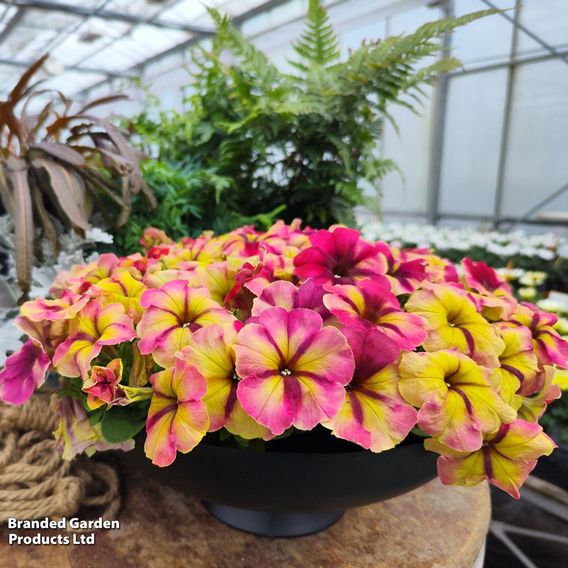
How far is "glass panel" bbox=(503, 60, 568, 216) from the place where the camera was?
223 inches

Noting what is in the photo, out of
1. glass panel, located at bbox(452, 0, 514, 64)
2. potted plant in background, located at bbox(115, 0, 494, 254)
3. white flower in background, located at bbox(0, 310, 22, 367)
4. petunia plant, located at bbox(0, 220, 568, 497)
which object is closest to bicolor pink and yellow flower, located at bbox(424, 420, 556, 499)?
petunia plant, located at bbox(0, 220, 568, 497)

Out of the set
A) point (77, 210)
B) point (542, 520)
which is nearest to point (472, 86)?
point (542, 520)

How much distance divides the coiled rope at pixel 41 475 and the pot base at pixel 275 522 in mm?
156

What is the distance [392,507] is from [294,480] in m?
0.27

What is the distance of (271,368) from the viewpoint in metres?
0.42

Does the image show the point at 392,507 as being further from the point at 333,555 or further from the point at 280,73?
the point at 280,73

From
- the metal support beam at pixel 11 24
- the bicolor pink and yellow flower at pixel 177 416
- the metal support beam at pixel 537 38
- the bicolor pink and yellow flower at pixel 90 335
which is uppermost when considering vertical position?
the metal support beam at pixel 11 24

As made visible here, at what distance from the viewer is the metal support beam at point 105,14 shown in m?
7.77

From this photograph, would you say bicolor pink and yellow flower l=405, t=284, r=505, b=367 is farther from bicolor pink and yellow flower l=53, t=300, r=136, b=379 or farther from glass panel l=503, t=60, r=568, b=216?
glass panel l=503, t=60, r=568, b=216

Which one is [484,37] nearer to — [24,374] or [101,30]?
[24,374]

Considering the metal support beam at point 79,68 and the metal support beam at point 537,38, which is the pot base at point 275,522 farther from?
the metal support beam at point 79,68

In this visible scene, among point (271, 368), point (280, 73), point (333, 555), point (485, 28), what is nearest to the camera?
point (271, 368)

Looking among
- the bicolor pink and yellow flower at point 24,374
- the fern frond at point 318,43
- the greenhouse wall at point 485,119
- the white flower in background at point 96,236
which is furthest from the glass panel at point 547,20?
the bicolor pink and yellow flower at point 24,374

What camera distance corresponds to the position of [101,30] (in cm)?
979
